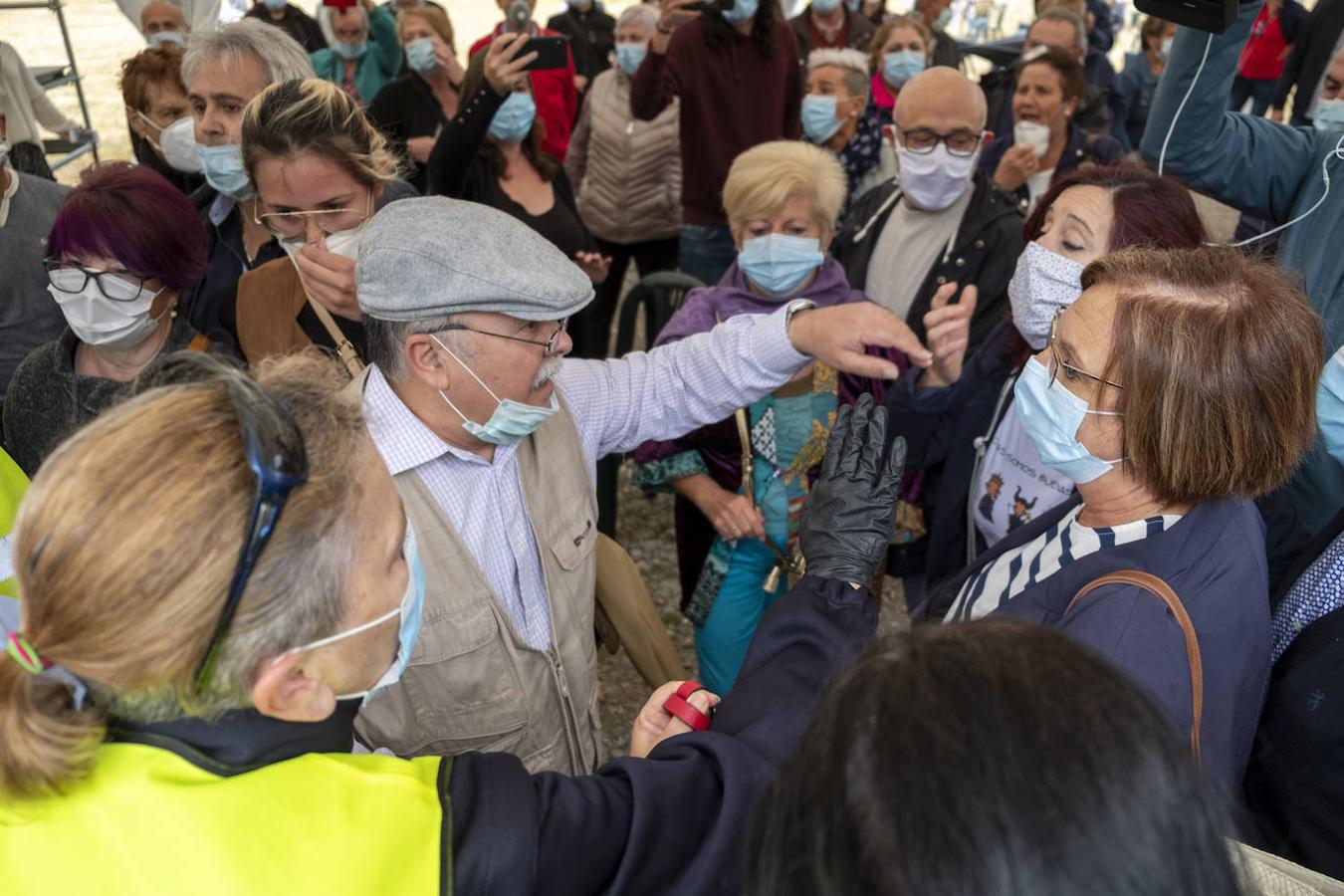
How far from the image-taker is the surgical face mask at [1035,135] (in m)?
4.56

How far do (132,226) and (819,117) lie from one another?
343 centimetres

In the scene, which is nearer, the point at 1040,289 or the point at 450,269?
the point at 450,269

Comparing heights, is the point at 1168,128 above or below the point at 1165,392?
above

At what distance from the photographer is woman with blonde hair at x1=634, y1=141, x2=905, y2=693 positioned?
2832mm

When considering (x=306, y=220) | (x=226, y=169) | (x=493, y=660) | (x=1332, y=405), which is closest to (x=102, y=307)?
(x=306, y=220)

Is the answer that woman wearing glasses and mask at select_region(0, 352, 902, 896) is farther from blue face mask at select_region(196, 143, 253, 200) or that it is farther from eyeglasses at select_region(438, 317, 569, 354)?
blue face mask at select_region(196, 143, 253, 200)

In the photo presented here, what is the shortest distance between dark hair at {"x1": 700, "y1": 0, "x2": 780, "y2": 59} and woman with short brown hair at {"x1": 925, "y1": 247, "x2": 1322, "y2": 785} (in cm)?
387

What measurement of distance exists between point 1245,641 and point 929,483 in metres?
1.45

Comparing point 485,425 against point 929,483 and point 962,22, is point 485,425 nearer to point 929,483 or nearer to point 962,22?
point 929,483

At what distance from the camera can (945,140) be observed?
3.37 meters

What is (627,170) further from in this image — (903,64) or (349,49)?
(349,49)

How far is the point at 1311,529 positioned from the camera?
2.44m

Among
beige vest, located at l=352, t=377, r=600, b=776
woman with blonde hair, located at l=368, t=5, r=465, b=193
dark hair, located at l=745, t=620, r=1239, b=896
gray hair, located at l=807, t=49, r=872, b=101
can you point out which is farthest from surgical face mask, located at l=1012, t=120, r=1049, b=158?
dark hair, located at l=745, t=620, r=1239, b=896

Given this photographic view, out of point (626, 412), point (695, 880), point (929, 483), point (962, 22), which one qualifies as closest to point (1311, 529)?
point (929, 483)
